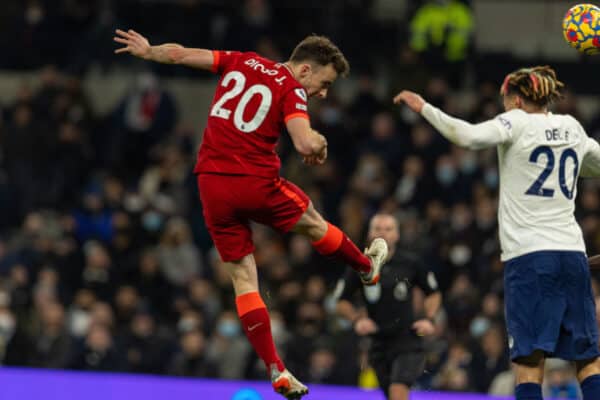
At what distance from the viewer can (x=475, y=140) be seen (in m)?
7.33

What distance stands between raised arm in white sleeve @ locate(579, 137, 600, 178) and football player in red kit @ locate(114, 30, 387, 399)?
4.83 ft

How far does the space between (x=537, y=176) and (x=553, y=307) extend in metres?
0.72

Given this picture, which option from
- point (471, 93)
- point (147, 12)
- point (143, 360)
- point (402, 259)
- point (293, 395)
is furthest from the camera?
point (147, 12)

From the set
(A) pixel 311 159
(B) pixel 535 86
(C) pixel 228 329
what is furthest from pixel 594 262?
(C) pixel 228 329

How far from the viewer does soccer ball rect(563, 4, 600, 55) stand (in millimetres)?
8258

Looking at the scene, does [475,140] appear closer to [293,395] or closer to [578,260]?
[578,260]

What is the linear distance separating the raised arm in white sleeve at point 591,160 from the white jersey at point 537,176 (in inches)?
4.2

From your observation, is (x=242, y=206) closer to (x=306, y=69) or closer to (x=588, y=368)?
(x=306, y=69)

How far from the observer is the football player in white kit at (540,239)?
7.47 m

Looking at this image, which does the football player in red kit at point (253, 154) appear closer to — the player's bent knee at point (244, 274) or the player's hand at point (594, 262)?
the player's bent knee at point (244, 274)

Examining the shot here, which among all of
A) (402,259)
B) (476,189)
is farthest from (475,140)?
(476,189)

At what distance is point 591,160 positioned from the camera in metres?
7.83

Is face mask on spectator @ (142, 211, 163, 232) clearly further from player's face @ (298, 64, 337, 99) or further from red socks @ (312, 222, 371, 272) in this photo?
player's face @ (298, 64, 337, 99)

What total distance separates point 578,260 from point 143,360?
23.7ft
